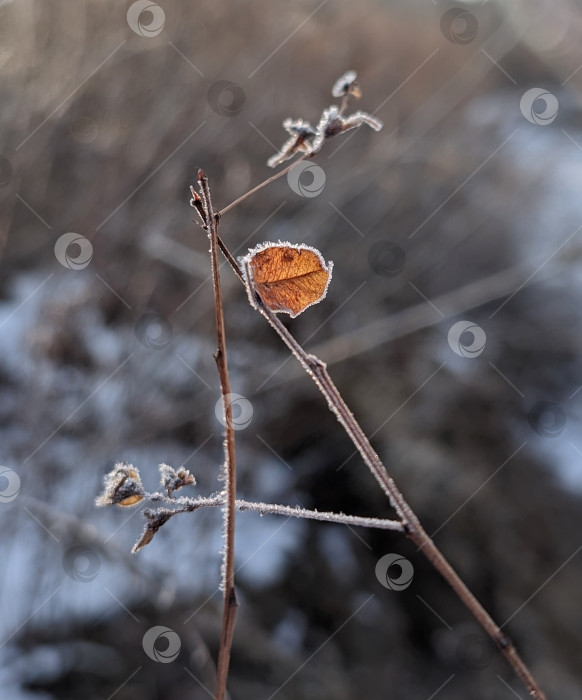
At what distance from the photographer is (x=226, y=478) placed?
0.25m

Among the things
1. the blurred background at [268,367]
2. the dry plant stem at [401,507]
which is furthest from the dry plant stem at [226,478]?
the blurred background at [268,367]

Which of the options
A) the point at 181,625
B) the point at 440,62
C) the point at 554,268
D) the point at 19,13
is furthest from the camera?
the point at 440,62

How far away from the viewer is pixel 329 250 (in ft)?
8.77

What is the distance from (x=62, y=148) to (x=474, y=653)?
259cm

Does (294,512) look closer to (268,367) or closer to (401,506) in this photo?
(401,506)

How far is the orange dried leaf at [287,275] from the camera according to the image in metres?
0.31

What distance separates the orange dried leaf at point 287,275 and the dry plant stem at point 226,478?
45 millimetres

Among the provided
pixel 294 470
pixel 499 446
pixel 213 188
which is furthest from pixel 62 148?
pixel 499 446

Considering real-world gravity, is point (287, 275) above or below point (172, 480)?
above

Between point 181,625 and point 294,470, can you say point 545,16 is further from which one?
point 181,625

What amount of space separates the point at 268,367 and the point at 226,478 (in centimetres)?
216

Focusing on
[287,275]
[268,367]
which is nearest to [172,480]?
[287,275]

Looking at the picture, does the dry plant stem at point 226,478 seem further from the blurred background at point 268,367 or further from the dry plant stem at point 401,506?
the blurred background at point 268,367

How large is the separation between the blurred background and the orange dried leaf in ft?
5.41
